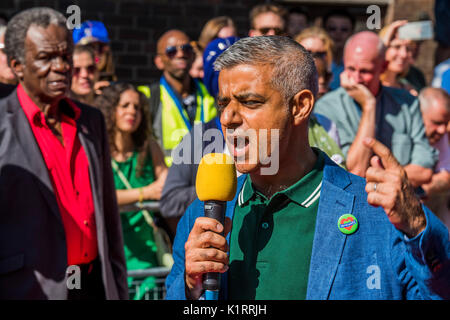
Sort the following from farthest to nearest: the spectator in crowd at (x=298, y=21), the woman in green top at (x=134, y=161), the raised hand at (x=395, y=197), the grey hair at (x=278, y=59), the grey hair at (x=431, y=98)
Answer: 1. the spectator in crowd at (x=298, y=21)
2. the grey hair at (x=431, y=98)
3. the woman in green top at (x=134, y=161)
4. the grey hair at (x=278, y=59)
5. the raised hand at (x=395, y=197)

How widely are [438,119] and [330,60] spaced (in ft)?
3.48

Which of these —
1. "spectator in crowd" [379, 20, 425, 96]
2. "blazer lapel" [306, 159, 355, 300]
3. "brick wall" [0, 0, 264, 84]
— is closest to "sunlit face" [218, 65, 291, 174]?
"blazer lapel" [306, 159, 355, 300]

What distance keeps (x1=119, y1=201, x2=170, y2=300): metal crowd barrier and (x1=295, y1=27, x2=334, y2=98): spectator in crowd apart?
157 centimetres

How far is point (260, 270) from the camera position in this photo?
2760mm

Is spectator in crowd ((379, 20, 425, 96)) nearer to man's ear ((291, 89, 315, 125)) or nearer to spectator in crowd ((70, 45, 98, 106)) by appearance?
spectator in crowd ((70, 45, 98, 106))

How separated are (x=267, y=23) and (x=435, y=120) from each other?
1.72 metres

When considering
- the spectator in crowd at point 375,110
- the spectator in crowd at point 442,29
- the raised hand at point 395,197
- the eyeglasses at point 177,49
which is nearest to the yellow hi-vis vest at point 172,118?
the eyeglasses at point 177,49

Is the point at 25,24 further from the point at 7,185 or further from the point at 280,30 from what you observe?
the point at 280,30

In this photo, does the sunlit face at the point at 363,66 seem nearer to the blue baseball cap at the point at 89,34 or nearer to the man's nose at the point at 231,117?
the blue baseball cap at the point at 89,34

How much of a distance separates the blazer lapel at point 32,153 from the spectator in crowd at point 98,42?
7.69ft

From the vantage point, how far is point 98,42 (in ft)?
22.5

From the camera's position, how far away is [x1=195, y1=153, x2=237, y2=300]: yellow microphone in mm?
2523

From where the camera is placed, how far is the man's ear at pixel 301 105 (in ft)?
9.24

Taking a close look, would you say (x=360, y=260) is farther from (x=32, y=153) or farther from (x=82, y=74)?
(x=82, y=74)
